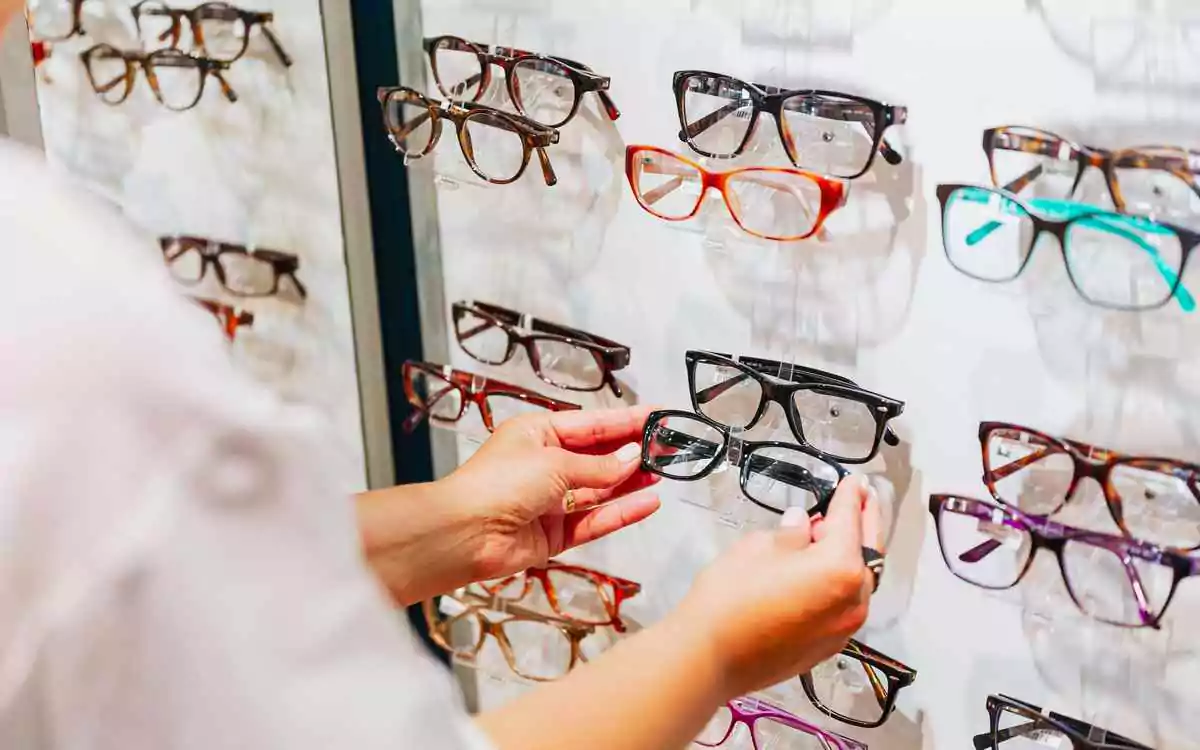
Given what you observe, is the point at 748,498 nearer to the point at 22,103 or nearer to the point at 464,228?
the point at 464,228

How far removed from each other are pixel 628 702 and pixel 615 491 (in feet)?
1.29

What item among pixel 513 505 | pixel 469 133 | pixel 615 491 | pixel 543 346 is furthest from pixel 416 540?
pixel 469 133

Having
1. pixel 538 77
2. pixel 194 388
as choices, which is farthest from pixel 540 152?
pixel 194 388

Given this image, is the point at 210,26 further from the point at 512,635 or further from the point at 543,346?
the point at 512,635

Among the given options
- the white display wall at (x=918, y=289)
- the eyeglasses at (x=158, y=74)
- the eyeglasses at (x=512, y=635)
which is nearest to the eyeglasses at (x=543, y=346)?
the white display wall at (x=918, y=289)

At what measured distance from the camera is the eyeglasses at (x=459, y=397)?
44.8 inches

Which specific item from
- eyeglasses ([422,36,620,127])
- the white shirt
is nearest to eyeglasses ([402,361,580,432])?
eyeglasses ([422,36,620,127])

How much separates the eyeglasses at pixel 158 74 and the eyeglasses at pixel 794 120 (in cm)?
57

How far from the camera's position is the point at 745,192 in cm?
93

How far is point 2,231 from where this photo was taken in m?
0.37

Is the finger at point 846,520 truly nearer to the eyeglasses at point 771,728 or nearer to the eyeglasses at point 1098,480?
the eyeglasses at point 1098,480

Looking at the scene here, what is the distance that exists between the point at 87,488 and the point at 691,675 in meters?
0.36

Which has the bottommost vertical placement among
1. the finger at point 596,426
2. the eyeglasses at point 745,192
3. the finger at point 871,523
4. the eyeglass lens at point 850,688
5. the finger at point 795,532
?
the eyeglass lens at point 850,688

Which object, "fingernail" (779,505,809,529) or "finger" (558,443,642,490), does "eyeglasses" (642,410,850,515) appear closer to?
"finger" (558,443,642,490)
